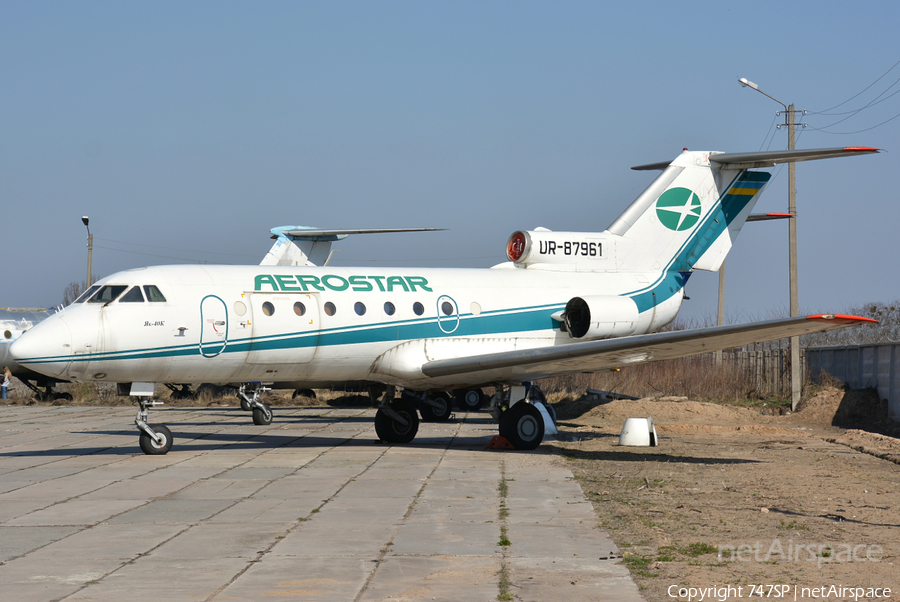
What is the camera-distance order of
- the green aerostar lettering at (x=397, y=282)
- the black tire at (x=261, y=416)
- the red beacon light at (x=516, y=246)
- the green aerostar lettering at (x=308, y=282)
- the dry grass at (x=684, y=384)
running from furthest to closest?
the dry grass at (x=684, y=384) < the black tire at (x=261, y=416) < the red beacon light at (x=516, y=246) < the green aerostar lettering at (x=397, y=282) < the green aerostar lettering at (x=308, y=282)

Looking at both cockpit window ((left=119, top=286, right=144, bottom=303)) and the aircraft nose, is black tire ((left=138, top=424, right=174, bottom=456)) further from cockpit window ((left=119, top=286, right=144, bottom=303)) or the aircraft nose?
cockpit window ((left=119, top=286, right=144, bottom=303))

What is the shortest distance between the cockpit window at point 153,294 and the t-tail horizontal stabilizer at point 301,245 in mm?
20545

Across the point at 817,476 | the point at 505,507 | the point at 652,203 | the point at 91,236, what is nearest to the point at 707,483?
the point at 817,476

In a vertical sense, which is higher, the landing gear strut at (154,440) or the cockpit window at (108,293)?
the cockpit window at (108,293)

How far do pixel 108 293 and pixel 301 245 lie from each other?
73.0 feet

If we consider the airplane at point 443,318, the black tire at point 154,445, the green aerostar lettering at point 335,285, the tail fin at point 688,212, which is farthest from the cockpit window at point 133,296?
the tail fin at point 688,212

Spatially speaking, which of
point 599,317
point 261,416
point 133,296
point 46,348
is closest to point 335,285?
point 133,296

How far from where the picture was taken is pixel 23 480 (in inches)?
523

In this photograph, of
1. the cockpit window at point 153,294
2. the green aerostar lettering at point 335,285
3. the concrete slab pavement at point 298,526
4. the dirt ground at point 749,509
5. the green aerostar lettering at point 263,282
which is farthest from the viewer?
the green aerostar lettering at point 335,285

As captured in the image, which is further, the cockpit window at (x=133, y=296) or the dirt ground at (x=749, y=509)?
the cockpit window at (x=133, y=296)

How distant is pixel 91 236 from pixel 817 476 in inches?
1620

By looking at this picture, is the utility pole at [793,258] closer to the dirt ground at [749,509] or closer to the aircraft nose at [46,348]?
the dirt ground at [749,509]

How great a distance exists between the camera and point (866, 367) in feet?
89.0

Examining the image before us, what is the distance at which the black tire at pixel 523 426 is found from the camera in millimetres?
17156
